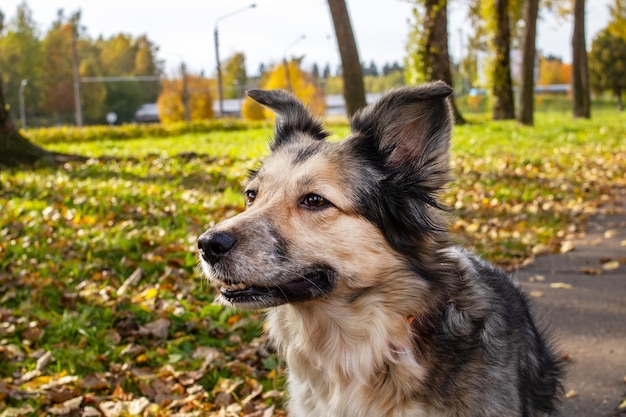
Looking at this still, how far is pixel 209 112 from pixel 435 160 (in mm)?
70286

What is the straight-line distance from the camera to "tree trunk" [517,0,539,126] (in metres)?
22.8

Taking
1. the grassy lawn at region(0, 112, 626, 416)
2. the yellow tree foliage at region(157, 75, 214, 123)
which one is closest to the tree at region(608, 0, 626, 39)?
the grassy lawn at region(0, 112, 626, 416)

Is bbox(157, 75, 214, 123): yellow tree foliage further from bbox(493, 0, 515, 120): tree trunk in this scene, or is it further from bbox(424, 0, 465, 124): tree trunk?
bbox(424, 0, 465, 124): tree trunk

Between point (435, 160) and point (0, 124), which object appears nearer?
point (435, 160)

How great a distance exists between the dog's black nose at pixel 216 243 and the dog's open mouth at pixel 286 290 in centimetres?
16

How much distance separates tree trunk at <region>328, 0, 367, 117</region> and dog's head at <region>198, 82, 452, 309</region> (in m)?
10.1

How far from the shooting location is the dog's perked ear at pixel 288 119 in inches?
157

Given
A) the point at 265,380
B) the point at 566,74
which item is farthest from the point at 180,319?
the point at 566,74

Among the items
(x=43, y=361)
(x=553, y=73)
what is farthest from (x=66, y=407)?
(x=553, y=73)

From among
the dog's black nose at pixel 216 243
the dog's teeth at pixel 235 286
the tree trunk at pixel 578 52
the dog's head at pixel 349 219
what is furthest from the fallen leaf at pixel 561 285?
the tree trunk at pixel 578 52

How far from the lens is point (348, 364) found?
325cm

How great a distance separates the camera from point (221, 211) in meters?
8.91

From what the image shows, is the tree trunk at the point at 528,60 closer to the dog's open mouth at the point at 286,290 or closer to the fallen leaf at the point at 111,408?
the fallen leaf at the point at 111,408

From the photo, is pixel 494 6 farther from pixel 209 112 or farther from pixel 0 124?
pixel 209 112
